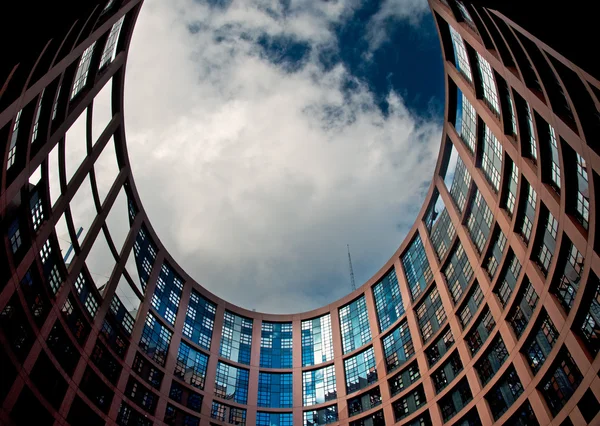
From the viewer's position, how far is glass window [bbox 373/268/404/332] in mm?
57250

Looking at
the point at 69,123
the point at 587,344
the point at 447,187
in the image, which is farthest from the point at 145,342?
the point at 587,344

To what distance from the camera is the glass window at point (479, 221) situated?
134 feet

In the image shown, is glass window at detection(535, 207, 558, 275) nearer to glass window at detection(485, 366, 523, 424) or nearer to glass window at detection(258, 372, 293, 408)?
glass window at detection(485, 366, 523, 424)

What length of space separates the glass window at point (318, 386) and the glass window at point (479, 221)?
94.6 ft

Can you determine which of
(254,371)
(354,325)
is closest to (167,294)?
(254,371)

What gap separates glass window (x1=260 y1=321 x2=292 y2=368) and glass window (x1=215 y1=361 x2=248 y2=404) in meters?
4.04

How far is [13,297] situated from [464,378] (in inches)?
1524

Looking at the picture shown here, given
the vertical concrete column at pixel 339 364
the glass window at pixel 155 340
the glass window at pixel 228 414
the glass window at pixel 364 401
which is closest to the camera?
the glass window at pixel 155 340

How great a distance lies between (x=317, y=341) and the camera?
65500 millimetres

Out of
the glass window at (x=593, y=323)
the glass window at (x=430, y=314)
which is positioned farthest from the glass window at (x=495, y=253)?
the glass window at (x=593, y=323)

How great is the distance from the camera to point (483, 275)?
1578 inches

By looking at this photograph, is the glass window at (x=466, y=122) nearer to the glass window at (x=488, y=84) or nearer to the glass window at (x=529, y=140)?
the glass window at (x=488, y=84)

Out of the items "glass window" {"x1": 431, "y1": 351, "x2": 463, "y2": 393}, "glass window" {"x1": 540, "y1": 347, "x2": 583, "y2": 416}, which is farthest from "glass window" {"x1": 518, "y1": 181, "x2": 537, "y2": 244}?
"glass window" {"x1": 431, "y1": 351, "x2": 463, "y2": 393}

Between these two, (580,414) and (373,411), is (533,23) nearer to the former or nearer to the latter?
(580,414)
